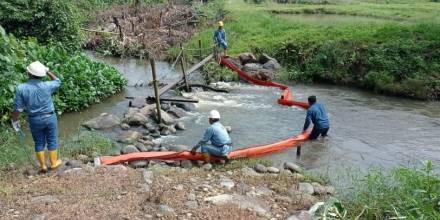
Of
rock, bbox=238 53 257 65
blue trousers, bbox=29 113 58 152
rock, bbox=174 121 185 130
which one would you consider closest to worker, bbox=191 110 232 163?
blue trousers, bbox=29 113 58 152

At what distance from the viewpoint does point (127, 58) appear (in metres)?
26.0

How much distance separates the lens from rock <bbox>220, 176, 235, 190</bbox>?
8742 mm

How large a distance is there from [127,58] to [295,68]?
377 inches

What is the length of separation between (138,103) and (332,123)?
6614 millimetres

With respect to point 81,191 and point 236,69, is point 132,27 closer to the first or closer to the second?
point 236,69

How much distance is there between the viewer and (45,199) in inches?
305

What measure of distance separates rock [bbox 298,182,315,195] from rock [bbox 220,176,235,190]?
1.29m

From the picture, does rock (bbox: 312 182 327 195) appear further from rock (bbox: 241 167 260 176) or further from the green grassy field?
the green grassy field

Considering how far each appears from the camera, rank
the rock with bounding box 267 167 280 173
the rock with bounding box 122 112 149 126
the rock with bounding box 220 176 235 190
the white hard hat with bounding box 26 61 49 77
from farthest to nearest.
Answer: the rock with bounding box 122 112 149 126, the rock with bounding box 267 167 280 173, the rock with bounding box 220 176 235 190, the white hard hat with bounding box 26 61 49 77

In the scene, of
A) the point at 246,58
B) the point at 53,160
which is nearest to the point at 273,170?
the point at 53,160

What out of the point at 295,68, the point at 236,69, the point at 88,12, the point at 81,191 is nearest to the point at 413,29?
the point at 295,68

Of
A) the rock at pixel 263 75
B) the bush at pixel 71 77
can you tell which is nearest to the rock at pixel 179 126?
the bush at pixel 71 77

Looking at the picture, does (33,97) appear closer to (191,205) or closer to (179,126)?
(191,205)

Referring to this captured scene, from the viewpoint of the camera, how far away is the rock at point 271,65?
21.9m
